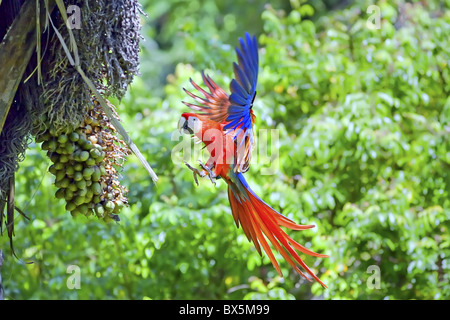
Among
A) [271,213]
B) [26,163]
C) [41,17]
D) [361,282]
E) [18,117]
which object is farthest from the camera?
[26,163]

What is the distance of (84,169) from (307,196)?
160cm

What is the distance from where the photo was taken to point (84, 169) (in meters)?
1.47

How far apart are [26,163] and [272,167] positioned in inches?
51.7

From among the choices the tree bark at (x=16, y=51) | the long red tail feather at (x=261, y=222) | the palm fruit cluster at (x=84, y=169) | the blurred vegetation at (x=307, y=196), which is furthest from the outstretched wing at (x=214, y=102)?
the blurred vegetation at (x=307, y=196)

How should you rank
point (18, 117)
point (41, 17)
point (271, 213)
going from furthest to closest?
→ 1. point (271, 213)
2. point (18, 117)
3. point (41, 17)

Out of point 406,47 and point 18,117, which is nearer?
point 18,117

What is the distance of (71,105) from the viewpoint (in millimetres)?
1482

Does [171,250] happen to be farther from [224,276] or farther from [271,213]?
[271,213]

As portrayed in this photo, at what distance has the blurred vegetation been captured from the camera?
9.27 ft

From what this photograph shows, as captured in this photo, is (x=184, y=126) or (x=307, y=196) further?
(x=307, y=196)

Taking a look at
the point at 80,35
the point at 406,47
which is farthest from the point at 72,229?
the point at 406,47
